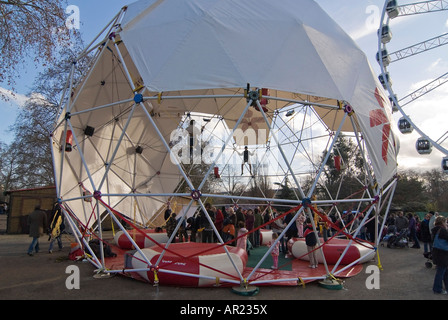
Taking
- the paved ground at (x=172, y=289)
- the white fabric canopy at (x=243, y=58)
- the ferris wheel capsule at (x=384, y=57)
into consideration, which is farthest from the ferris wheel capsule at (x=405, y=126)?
the paved ground at (x=172, y=289)

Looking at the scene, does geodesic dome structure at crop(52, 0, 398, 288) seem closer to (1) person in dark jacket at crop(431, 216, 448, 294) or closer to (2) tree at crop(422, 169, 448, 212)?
(1) person in dark jacket at crop(431, 216, 448, 294)

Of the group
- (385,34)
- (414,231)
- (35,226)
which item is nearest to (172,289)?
(35,226)

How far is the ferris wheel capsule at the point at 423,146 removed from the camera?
15.8 meters

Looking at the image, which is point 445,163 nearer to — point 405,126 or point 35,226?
point 405,126

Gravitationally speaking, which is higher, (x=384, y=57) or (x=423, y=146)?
(x=384, y=57)

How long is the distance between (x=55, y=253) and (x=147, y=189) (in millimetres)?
5528

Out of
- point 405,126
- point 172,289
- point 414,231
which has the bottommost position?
point 172,289

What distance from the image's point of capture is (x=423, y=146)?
15.9 m

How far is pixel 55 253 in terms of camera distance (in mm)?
12266

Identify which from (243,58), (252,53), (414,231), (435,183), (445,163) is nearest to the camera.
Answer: (243,58)

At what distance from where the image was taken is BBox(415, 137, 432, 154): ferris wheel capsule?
51.8ft
